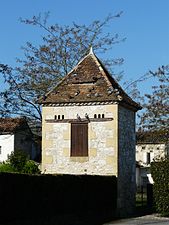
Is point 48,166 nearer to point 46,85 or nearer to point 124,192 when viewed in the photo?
point 124,192

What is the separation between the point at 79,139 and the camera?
1264 inches

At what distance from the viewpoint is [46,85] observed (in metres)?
43.7

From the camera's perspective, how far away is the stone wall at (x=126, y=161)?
3206 cm

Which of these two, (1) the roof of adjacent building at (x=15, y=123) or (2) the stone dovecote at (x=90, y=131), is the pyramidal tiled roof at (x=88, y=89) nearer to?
(2) the stone dovecote at (x=90, y=131)

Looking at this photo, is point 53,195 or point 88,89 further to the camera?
point 88,89

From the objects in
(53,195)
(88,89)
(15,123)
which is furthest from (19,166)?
(15,123)

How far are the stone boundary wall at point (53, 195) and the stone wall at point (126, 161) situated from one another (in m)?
1.14

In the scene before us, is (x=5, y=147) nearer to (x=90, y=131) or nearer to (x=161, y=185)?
(x=90, y=131)

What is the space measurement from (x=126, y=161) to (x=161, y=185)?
2.57 meters

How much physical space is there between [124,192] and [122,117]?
4.00m

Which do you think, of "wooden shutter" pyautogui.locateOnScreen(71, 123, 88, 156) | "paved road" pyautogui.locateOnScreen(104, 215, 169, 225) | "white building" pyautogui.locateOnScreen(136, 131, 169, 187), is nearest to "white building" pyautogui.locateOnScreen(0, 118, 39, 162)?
"white building" pyautogui.locateOnScreen(136, 131, 169, 187)

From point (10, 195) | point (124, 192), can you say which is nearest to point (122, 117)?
point (124, 192)

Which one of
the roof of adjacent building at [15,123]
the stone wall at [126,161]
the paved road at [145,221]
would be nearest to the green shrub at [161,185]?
the paved road at [145,221]

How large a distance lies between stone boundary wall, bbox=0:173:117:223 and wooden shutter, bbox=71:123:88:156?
2280 mm
